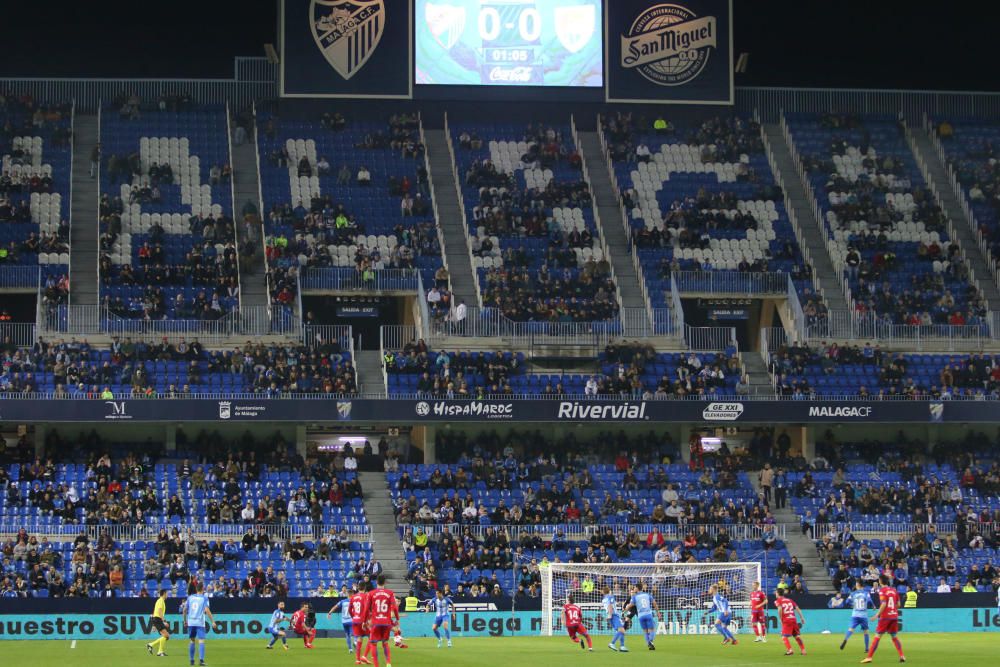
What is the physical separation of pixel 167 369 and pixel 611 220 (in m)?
19.8

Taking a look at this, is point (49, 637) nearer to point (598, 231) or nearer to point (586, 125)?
point (598, 231)

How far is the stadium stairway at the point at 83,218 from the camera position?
199 feet

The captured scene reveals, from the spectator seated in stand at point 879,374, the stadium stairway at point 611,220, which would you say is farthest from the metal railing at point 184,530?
the spectator seated in stand at point 879,374

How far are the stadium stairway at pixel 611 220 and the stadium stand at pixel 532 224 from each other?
60 cm

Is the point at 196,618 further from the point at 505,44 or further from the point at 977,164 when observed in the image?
the point at 977,164

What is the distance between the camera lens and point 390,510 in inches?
2206

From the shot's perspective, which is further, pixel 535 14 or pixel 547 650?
pixel 535 14

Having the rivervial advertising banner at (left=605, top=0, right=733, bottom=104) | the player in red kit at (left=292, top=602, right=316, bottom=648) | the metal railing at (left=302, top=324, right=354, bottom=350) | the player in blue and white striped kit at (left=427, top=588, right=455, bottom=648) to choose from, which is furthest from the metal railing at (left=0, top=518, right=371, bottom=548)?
the rivervial advertising banner at (left=605, top=0, right=733, bottom=104)

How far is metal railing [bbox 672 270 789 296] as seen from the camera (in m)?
64.1

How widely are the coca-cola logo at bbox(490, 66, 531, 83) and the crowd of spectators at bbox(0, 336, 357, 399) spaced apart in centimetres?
1636

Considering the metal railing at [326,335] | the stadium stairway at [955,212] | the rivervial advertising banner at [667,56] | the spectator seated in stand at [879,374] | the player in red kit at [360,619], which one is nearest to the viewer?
the player in red kit at [360,619]

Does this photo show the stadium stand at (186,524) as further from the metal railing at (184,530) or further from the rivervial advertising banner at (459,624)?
the rivervial advertising banner at (459,624)

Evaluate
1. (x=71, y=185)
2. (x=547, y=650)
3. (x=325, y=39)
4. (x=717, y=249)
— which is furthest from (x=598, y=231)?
(x=547, y=650)

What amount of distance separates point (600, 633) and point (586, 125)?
1200 inches
